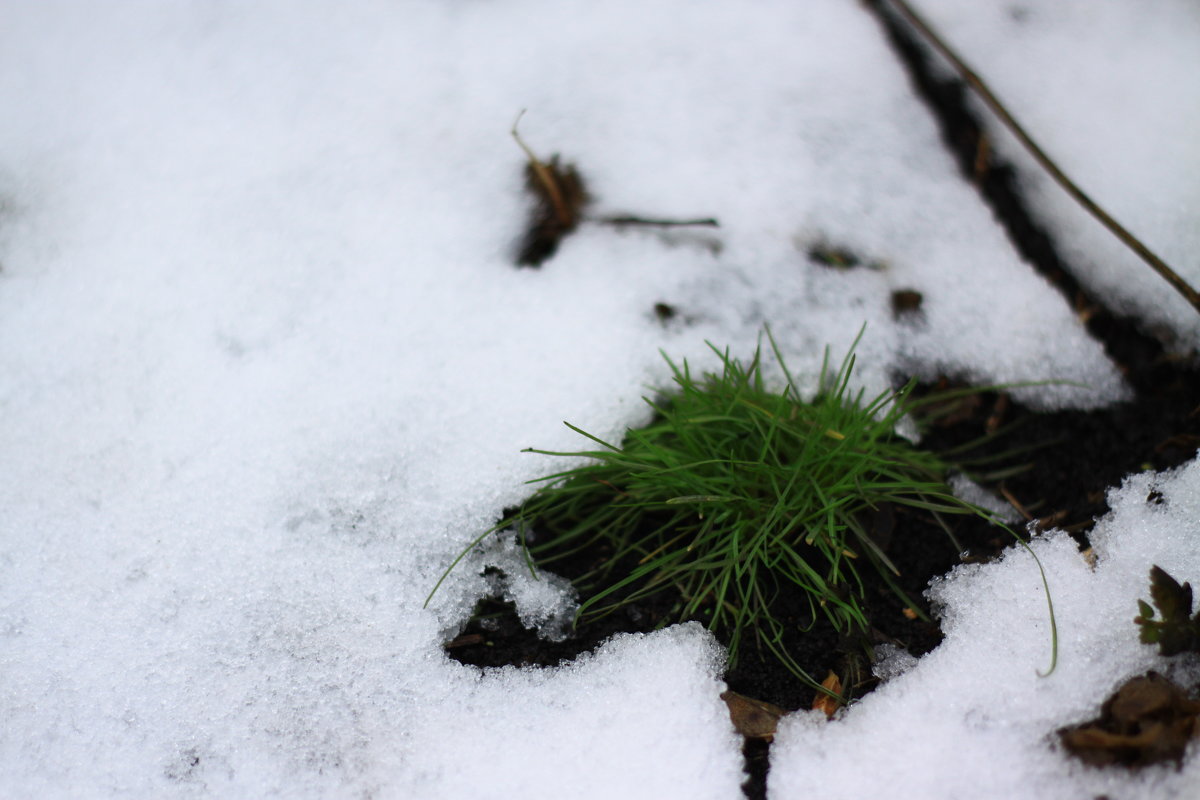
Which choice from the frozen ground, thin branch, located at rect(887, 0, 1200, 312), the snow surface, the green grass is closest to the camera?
the frozen ground

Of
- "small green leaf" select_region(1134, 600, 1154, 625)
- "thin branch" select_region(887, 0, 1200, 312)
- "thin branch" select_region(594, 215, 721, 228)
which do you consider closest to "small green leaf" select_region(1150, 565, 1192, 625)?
"small green leaf" select_region(1134, 600, 1154, 625)

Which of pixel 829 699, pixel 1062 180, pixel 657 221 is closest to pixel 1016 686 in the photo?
pixel 829 699

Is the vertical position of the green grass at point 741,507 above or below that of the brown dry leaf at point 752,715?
above

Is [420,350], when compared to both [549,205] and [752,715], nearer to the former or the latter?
[549,205]

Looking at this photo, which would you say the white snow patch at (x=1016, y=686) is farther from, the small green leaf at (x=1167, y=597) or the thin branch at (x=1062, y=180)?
the thin branch at (x=1062, y=180)

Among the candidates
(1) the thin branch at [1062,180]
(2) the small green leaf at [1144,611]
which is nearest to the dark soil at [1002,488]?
(1) the thin branch at [1062,180]

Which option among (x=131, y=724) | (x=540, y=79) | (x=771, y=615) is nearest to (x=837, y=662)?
(x=771, y=615)

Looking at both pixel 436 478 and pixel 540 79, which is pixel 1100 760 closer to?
pixel 436 478

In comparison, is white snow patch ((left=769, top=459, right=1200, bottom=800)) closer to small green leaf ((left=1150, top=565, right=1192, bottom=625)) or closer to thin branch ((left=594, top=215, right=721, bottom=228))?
small green leaf ((left=1150, top=565, right=1192, bottom=625))
